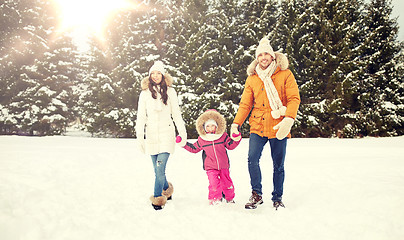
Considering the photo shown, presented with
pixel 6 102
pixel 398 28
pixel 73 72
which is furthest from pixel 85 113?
pixel 398 28

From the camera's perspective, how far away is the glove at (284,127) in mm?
3098

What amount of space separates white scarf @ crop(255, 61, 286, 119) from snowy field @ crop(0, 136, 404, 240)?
131cm

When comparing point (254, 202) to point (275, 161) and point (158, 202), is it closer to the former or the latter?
point (275, 161)

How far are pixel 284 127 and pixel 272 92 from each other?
0.50 metres

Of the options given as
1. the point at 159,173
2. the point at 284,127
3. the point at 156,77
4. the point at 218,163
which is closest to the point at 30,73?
the point at 156,77

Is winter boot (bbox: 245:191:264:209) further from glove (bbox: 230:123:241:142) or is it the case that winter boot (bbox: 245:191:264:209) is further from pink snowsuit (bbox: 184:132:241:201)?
glove (bbox: 230:123:241:142)

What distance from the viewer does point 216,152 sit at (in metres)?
3.87

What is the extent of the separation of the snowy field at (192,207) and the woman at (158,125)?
0.39 m

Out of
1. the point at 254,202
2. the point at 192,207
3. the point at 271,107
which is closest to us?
the point at 271,107

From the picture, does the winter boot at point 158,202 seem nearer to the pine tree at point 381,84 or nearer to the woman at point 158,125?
the woman at point 158,125

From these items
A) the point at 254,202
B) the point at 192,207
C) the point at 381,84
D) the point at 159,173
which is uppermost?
the point at 381,84

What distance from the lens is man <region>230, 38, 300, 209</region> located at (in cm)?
324

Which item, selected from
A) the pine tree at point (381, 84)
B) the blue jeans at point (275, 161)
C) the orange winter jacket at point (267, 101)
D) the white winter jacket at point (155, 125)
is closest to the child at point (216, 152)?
the white winter jacket at point (155, 125)

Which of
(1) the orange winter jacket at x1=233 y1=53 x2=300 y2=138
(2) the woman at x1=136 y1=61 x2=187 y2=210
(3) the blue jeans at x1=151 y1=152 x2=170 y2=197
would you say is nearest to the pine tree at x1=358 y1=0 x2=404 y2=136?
(1) the orange winter jacket at x1=233 y1=53 x2=300 y2=138
